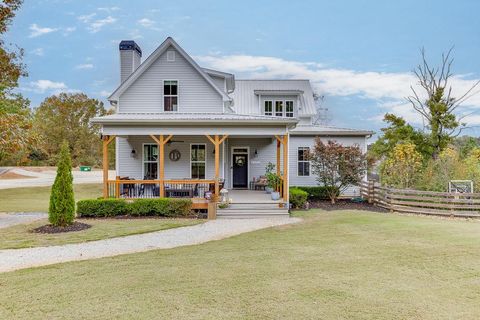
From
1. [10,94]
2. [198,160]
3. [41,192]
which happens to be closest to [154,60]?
[198,160]

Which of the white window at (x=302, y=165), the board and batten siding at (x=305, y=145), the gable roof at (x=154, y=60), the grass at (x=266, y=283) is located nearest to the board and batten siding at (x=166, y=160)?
the gable roof at (x=154, y=60)

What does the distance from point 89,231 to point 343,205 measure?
1200cm

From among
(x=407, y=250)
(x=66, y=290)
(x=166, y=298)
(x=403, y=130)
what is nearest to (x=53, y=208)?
(x=66, y=290)

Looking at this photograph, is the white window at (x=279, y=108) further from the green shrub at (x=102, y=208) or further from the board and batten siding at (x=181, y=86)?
the green shrub at (x=102, y=208)

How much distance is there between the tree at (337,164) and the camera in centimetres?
1806

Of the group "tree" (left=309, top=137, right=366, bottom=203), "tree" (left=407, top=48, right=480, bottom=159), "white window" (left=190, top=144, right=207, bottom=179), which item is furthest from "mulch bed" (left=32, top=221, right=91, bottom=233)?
"tree" (left=407, top=48, right=480, bottom=159)

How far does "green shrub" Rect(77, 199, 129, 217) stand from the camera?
559 inches

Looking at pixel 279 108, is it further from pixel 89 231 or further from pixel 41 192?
pixel 41 192

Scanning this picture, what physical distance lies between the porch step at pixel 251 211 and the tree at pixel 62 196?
5411mm

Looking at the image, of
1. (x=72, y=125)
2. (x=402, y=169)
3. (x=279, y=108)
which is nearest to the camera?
(x=402, y=169)

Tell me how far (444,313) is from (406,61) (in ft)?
97.1

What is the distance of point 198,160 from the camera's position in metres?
18.4

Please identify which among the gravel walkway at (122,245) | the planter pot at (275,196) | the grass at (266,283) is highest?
the planter pot at (275,196)

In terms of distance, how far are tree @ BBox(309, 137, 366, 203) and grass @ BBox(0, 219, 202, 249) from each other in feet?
26.1
